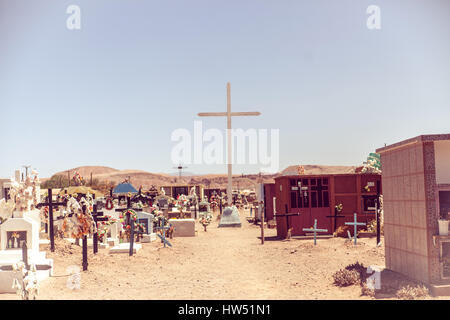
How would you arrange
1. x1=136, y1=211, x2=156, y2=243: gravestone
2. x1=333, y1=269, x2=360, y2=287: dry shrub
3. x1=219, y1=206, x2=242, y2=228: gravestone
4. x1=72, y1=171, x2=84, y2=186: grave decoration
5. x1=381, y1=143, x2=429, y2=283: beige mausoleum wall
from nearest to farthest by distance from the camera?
x1=381, y1=143, x2=429, y2=283: beige mausoleum wall
x1=333, y1=269, x2=360, y2=287: dry shrub
x1=72, y1=171, x2=84, y2=186: grave decoration
x1=136, y1=211, x2=156, y2=243: gravestone
x1=219, y1=206, x2=242, y2=228: gravestone

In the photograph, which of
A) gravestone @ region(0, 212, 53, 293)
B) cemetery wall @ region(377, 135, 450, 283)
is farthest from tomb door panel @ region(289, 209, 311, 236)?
gravestone @ region(0, 212, 53, 293)

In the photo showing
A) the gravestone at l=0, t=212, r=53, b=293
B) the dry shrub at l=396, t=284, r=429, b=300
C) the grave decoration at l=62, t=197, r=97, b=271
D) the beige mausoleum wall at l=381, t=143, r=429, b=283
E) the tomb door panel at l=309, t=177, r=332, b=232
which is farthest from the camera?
the tomb door panel at l=309, t=177, r=332, b=232

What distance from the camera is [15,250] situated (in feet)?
39.5

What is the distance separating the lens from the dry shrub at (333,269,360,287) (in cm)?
1095

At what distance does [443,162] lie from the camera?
10.2 meters

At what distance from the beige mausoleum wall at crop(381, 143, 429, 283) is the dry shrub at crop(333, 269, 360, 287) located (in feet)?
4.39

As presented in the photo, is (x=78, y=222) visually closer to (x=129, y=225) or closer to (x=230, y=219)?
(x=129, y=225)

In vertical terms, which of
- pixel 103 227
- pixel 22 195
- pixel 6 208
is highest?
pixel 22 195

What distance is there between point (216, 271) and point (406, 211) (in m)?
6.11

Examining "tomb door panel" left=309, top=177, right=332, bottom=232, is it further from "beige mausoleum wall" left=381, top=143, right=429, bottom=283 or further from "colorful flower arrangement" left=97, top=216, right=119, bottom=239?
"colorful flower arrangement" left=97, top=216, right=119, bottom=239

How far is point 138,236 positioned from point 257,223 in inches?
537

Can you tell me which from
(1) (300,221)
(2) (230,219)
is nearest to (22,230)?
(1) (300,221)
